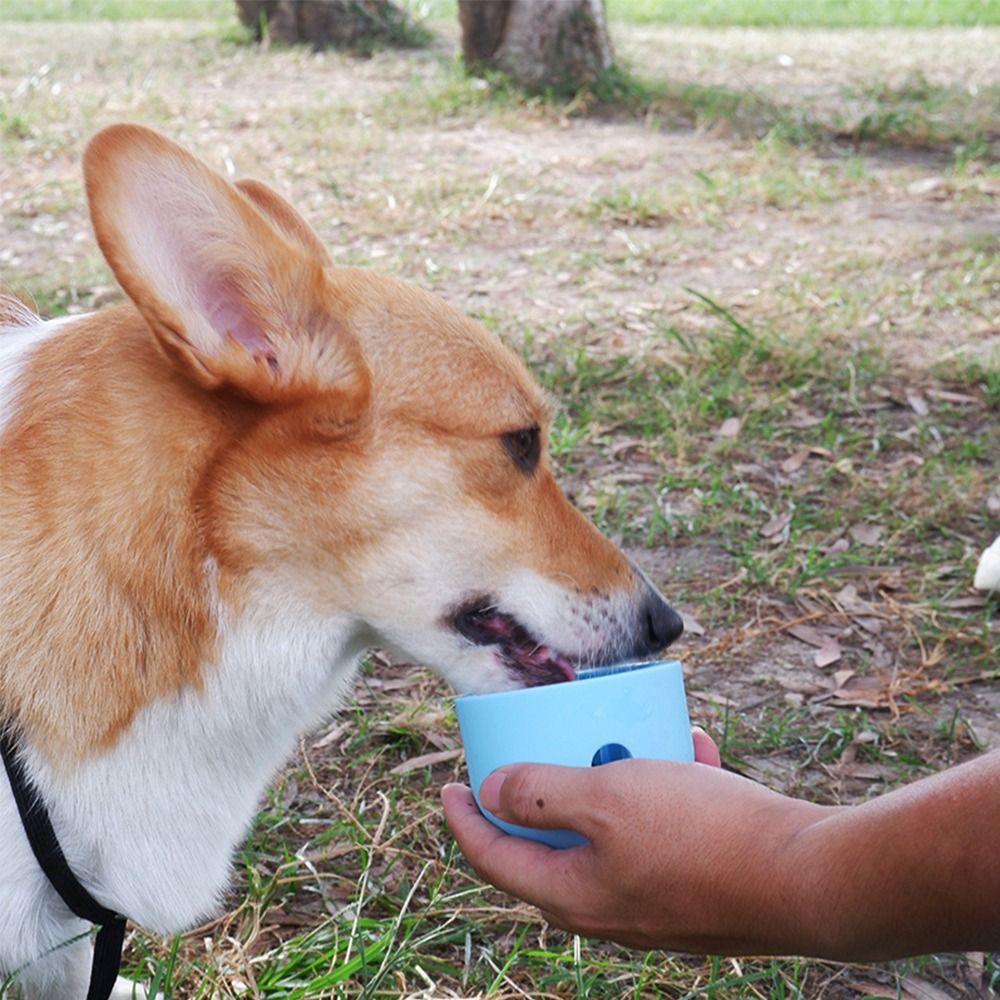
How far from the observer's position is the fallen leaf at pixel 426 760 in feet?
9.50

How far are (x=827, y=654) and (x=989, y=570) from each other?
0.51m

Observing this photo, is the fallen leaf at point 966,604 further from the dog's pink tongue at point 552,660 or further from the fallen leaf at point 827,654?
the dog's pink tongue at point 552,660

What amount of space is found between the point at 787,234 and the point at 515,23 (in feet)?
9.87

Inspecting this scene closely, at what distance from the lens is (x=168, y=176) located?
176 centimetres

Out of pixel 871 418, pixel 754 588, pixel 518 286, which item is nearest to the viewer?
pixel 754 588

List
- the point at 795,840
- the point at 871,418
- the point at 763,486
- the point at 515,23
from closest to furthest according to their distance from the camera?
the point at 795,840, the point at 763,486, the point at 871,418, the point at 515,23

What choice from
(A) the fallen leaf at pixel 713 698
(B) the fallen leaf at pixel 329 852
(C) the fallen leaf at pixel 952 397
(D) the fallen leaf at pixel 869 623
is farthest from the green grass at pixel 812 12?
(B) the fallen leaf at pixel 329 852

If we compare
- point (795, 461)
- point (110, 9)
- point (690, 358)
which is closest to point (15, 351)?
point (795, 461)

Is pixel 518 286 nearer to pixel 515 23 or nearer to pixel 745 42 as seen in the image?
pixel 515 23

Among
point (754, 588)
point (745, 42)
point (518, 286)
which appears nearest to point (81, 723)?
point (754, 588)

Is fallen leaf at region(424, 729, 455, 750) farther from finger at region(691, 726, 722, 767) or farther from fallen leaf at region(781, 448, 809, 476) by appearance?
fallen leaf at region(781, 448, 809, 476)

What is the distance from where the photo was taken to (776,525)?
384 cm

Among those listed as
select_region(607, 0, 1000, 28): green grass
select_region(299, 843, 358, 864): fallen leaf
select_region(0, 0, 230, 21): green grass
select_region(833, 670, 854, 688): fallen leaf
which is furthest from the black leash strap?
select_region(607, 0, 1000, 28): green grass

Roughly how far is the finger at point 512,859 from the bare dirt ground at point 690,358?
58cm
